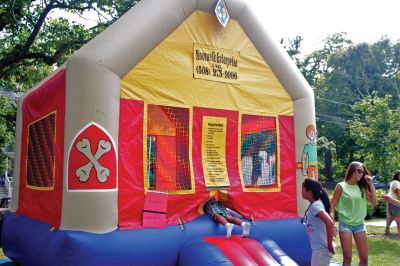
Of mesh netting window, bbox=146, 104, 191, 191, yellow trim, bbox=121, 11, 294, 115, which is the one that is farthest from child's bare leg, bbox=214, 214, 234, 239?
yellow trim, bbox=121, 11, 294, 115

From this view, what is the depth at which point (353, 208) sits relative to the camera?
16.0 feet

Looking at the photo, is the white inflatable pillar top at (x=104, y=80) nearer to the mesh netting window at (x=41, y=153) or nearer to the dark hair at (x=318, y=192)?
the mesh netting window at (x=41, y=153)

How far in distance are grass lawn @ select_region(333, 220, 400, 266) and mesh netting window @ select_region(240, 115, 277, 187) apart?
6.35ft

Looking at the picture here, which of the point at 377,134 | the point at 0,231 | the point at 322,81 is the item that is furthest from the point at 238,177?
the point at 322,81

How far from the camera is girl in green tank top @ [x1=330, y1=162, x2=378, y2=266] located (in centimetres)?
488

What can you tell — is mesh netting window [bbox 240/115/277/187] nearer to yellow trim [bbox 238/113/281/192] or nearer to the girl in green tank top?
yellow trim [bbox 238/113/281/192]

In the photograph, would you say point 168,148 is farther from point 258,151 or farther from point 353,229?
point 353,229

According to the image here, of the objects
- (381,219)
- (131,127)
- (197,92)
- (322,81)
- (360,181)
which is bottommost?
(381,219)

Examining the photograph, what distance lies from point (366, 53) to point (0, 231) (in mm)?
29997

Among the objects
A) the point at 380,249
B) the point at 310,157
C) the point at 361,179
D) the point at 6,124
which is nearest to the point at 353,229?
the point at 361,179

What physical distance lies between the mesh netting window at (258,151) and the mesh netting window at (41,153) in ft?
7.53

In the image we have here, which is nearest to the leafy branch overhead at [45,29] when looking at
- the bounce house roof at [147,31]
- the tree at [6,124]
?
the tree at [6,124]

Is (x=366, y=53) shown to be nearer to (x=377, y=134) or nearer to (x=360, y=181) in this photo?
(x=377, y=134)

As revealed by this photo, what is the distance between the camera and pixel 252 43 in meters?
6.02
